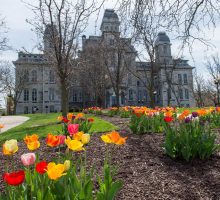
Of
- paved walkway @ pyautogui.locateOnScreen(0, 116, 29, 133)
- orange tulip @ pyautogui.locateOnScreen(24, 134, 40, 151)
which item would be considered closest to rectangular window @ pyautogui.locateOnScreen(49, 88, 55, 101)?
paved walkway @ pyautogui.locateOnScreen(0, 116, 29, 133)

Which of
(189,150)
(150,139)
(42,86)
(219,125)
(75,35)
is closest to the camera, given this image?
(189,150)

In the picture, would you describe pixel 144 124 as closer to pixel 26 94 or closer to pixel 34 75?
pixel 26 94

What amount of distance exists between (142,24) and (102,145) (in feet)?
8.57

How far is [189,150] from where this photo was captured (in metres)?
3.73

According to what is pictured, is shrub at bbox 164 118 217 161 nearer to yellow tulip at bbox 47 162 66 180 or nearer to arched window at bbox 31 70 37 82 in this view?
yellow tulip at bbox 47 162 66 180

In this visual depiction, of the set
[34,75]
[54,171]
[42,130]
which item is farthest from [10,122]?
[34,75]

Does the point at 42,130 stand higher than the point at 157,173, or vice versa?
the point at 42,130

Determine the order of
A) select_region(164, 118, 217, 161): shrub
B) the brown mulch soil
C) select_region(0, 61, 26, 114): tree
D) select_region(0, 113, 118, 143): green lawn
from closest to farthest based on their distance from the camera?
1. the brown mulch soil
2. select_region(164, 118, 217, 161): shrub
3. select_region(0, 113, 118, 143): green lawn
4. select_region(0, 61, 26, 114): tree

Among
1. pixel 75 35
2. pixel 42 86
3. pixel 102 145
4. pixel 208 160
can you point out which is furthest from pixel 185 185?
pixel 42 86

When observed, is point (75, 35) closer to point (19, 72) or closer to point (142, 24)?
point (142, 24)

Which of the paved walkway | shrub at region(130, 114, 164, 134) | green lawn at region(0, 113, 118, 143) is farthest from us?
the paved walkway

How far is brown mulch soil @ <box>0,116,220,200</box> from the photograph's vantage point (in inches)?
111

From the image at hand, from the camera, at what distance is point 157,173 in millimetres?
3418

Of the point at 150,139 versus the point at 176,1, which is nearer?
the point at 176,1
